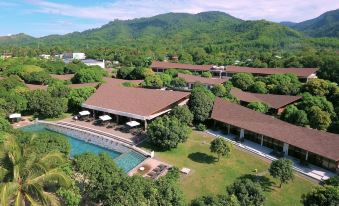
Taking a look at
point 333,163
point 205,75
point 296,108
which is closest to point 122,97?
point 296,108

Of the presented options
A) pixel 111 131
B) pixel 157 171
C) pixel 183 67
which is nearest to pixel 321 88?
pixel 157 171

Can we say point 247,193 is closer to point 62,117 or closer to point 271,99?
point 271,99

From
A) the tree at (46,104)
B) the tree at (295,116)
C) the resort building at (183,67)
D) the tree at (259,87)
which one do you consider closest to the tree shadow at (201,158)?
the tree at (295,116)

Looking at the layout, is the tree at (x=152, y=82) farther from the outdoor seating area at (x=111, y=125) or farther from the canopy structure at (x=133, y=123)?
the canopy structure at (x=133, y=123)

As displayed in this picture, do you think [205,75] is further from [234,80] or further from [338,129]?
[338,129]

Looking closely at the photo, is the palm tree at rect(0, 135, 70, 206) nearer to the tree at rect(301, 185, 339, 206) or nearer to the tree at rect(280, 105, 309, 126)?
the tree at rect(301, 185, 339, 206)

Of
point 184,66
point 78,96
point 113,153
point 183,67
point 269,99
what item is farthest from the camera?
point 184,66
